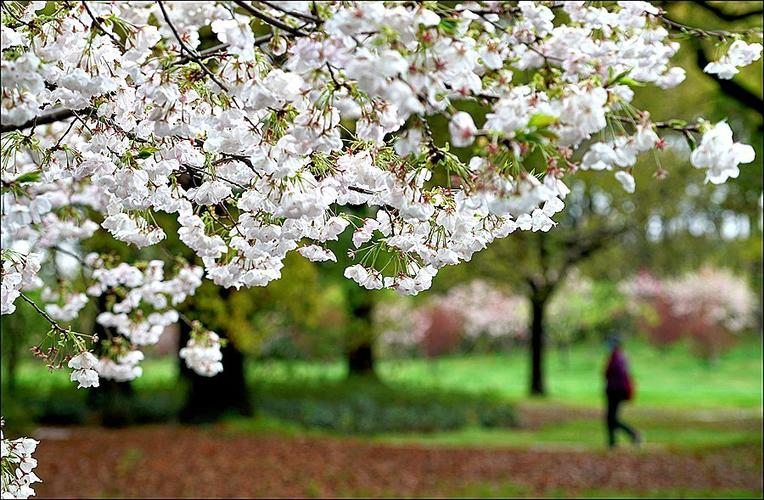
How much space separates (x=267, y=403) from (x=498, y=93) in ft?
Result: 43.3

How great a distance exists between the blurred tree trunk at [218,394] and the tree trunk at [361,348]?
4215mm

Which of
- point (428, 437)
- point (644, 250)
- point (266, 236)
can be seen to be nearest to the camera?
point (266, 236)

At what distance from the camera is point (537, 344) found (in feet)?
69.4

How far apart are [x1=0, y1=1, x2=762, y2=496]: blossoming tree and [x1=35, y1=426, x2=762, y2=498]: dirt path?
4937 mm

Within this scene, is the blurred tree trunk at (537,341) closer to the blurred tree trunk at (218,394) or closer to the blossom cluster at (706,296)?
the blurred tree trunk at (218,394)

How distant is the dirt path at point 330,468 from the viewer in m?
8.17

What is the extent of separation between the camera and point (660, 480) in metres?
8.87

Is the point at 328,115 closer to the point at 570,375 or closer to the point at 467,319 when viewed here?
the point at 570,375

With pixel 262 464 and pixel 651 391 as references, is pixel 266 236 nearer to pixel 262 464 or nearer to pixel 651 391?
pixel 262 464

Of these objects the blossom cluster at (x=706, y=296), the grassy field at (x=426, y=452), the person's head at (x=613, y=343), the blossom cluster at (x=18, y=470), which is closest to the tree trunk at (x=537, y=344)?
the grassy field at (x=426, y=452)

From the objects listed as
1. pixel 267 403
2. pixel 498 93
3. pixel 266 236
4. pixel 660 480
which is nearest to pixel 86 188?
pixel 266 236

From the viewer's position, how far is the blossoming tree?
2.23m

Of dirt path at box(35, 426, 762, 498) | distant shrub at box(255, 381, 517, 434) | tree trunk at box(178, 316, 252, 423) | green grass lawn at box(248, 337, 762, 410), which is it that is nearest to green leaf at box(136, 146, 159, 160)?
dirt path at box(35, 426, 762, 498)

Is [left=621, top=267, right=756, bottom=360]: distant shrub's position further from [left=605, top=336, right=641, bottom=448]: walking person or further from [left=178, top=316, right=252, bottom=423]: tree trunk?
[left=178, top=316, right=252, bottom=423]: tree trunk
